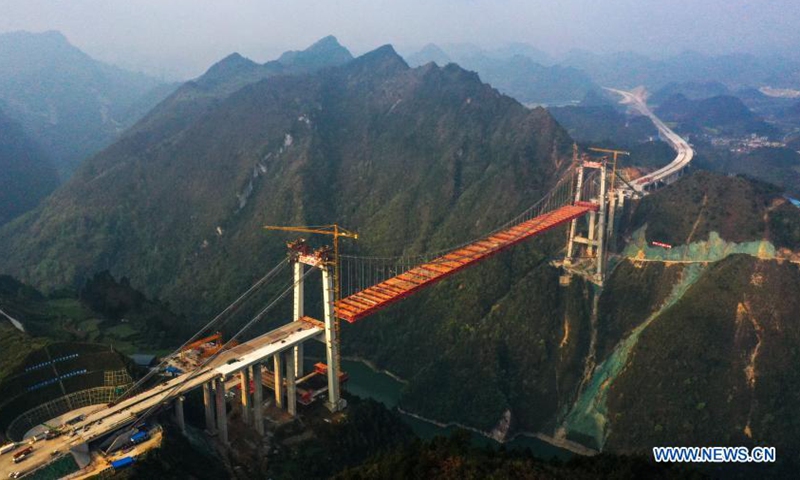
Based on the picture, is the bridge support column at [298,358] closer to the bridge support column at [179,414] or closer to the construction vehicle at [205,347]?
the construction vehicle at [205,347]

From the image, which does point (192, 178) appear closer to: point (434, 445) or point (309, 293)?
point (309, 293)

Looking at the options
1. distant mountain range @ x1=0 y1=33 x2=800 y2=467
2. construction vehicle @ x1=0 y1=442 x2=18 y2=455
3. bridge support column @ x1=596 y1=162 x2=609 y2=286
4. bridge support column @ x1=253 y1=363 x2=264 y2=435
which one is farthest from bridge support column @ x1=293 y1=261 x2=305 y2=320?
bridge support column @ x1=596 y1=162 x2=609 y2=286

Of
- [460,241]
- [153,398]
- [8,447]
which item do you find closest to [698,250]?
[460,241]

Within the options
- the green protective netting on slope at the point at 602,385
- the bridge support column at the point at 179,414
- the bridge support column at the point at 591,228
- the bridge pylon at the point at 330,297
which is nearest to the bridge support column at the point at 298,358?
the bridge pylon at the point at 330,297

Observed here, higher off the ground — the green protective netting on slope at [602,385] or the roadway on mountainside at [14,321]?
the roadway on mountainside at [14,321]

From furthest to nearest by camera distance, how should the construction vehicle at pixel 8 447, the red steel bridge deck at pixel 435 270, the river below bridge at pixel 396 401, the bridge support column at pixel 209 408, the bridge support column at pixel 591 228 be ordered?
the bridge support column at pixel 591 228 < the river below bridge at pixel 396 401 < the red steel bridge deck at pixel 435 270 < the bridge support column at pixel 209 408 < the construction vehicle at pixel 8 447
